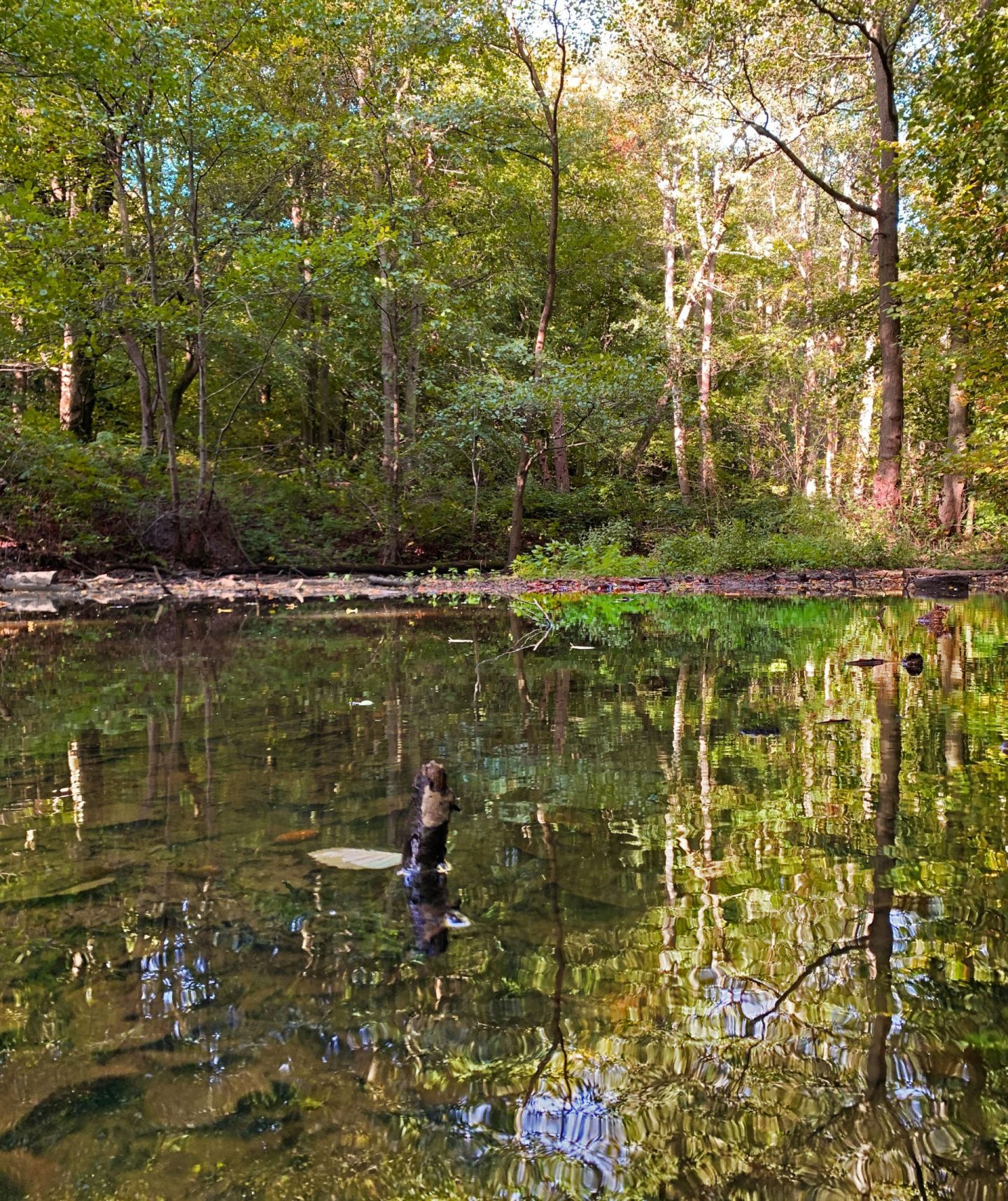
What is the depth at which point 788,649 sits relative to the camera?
6.70m

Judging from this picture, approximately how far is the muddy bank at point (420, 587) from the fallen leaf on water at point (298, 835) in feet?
31.3

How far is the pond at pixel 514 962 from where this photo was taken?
1.20 metres

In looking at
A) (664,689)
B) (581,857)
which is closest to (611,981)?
(581,857)

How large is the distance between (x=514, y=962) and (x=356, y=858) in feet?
2.39

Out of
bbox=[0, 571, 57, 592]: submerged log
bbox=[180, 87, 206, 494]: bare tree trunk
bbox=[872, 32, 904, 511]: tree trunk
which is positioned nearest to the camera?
bbox=[0, 571, 57, 592]: submerged log

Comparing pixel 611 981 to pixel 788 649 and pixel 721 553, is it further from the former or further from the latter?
pixel 721 553

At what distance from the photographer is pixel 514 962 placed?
5.71 feet

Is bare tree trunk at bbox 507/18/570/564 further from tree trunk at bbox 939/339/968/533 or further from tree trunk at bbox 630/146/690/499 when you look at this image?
tree trunk at bbox 939/339/968/533

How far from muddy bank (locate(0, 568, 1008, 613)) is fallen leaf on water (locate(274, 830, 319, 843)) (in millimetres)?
9554

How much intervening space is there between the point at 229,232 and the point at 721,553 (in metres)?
10.7

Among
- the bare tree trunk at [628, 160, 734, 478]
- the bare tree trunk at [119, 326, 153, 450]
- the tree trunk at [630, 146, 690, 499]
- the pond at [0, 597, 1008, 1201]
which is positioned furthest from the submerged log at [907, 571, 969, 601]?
the bare tree trunk at [119, 326, 153, 450]

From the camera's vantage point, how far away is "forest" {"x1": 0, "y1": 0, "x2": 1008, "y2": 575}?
13.9 metres

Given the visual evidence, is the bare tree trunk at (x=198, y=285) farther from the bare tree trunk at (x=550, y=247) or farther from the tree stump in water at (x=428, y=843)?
the tree stump in water at (x=428, y=843)

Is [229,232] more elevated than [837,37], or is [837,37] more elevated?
[837,37]
